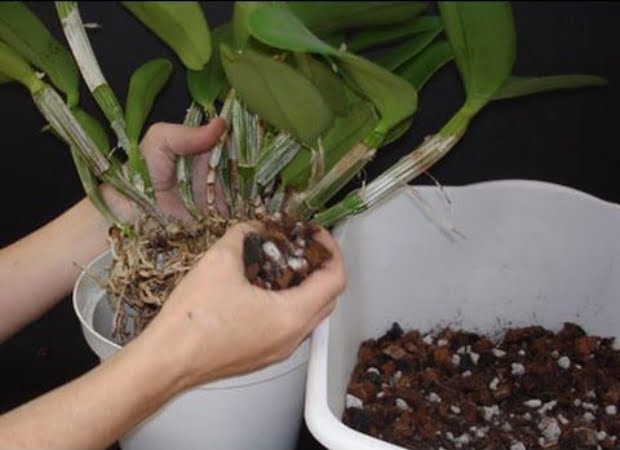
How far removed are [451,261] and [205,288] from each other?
0.48 m

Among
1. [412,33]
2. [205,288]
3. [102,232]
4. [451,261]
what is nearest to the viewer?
[205,288]

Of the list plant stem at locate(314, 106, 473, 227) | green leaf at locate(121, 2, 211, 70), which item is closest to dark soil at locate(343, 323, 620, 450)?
plant stem at locate(314, 106, 473, 227)

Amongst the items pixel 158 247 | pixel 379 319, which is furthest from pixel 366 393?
pixel 158 247

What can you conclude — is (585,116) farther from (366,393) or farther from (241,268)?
(241,268)

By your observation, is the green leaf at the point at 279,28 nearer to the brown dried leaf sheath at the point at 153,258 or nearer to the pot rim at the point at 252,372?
the brown dried leaf sheath at the point at 153,258

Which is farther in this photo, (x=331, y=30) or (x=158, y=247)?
(x=158, y=247)

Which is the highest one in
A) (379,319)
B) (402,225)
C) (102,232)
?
(102,232)

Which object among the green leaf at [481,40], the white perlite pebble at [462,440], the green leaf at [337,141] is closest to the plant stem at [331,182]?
the green leaf at [337,141]

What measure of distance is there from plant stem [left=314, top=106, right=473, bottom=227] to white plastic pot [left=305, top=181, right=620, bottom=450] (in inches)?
5.6

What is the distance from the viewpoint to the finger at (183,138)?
80 cm

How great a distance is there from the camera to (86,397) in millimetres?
649

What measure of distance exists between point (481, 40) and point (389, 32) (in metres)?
0.17

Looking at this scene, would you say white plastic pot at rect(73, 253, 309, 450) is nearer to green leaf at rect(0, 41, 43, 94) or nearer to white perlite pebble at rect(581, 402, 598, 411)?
green leaf at rect(0, 41, 43, 94)

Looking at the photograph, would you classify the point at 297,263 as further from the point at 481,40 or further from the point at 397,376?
the point at 397,376
